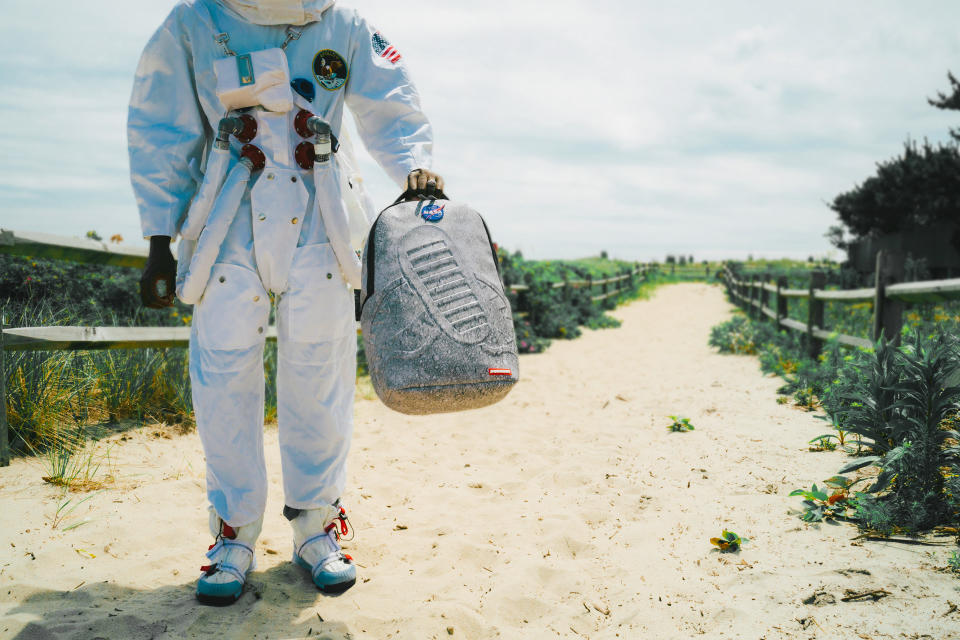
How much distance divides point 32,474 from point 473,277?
2.51 m

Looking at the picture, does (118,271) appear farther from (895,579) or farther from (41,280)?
(895,579)

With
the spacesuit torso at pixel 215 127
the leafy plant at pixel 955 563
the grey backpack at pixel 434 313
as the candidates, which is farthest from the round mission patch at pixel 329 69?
the leafy plant at pixel 955 563

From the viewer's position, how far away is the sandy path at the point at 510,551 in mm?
1853

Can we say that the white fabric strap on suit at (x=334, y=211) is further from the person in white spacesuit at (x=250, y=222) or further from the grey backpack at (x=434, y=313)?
the grey backpack at (x=434, y=313)

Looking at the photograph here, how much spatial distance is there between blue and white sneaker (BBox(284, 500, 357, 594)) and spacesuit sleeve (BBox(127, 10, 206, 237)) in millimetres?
1035

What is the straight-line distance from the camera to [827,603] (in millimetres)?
1878

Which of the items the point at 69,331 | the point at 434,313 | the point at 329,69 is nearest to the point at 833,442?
the point at 434,313

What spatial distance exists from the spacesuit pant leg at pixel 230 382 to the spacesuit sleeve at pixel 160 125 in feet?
0.91

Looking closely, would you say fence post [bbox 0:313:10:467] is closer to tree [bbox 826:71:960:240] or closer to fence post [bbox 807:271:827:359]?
fence post [bbox 807:271:827:359]

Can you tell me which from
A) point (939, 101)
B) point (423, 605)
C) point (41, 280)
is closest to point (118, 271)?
point (41, 280)

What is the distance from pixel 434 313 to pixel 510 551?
111cm

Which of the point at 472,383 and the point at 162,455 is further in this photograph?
the point at 162,455

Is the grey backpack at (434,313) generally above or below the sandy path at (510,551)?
above

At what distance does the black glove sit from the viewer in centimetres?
197
